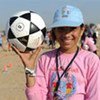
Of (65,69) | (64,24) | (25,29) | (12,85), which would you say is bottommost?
(12,85)

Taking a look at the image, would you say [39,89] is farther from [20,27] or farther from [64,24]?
[20,27]

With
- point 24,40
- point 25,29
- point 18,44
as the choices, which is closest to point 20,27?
point 25,29

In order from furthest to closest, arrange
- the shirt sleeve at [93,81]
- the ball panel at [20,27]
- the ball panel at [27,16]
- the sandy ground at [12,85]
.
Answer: the sandy ground at [12,85] → the ball panel at [27,16] → the ball panel at [20,27] → the shirt sleeve at [93,81]

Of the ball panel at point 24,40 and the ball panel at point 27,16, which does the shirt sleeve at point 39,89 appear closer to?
the ball panel at point 24,40

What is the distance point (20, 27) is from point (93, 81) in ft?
4.82

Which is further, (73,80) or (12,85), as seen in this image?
(12,85)

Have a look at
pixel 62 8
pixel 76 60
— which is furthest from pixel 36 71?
pixel 62 8

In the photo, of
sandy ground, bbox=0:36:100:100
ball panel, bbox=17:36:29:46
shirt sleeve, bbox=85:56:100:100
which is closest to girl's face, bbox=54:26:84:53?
shirt sleeve, bbox=85:56:100:100

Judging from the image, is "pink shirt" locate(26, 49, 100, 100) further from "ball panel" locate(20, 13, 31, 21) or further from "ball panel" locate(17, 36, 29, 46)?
"ball panel" locate(20, 13, 31, 21)

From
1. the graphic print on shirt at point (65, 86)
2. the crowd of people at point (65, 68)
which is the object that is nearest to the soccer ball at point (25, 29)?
the crowd of people at point (65, 68)

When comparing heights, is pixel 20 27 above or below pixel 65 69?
above

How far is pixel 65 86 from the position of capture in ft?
12.5

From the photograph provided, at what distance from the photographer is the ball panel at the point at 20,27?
16.2 feet

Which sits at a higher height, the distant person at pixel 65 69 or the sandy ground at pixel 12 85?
the distant person at pixel 65 69
